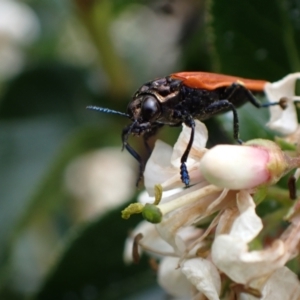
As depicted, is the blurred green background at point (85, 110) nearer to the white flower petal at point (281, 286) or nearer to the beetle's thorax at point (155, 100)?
the beetle's thorax at point (155, 100)

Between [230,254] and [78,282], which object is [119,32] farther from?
[230,254]

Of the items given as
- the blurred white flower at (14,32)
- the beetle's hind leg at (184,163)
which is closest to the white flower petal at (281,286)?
the beetle's hind leg at (184,163)

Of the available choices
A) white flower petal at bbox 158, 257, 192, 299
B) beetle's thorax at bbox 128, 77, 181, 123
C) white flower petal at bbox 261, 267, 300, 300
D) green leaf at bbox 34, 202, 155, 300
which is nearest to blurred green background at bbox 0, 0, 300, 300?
green leaf at bbox 34, 202, 155, 300

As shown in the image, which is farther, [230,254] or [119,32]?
[119,32]

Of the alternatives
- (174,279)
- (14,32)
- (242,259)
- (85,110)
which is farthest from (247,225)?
(14,32)

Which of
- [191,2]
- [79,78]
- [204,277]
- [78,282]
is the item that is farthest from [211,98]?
[79,78]

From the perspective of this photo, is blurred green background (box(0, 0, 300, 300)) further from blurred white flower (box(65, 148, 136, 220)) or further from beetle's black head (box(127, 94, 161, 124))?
beetle's black head (box(127, 94, 161, 124))

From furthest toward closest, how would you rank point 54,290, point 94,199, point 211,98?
point 94,199 < point 54,290 < point 211,98
